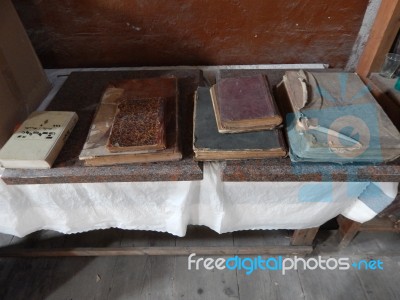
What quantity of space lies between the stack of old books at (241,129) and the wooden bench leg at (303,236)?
463 mm

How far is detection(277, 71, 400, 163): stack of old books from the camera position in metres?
0.65

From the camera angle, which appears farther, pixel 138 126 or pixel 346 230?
pixel 346 230

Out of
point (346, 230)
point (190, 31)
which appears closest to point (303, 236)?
point (346, 230)

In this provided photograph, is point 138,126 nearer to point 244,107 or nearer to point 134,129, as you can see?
point 134,129

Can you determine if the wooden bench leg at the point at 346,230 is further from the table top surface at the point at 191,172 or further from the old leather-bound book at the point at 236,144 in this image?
the old leather-bound book at the point at 236,144

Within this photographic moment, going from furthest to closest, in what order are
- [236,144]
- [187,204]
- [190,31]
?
[190,31]
[187,204]
[236,144]

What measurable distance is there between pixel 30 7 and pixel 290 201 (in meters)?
1.07

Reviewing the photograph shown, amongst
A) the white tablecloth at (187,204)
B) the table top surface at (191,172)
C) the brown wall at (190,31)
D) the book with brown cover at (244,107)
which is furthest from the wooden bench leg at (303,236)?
the brown wall at (190,31)

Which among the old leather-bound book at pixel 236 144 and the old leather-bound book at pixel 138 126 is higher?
the old leather-bound book at pixel 138 126

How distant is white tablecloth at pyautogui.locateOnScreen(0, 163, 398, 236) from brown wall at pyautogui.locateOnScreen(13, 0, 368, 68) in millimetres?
537

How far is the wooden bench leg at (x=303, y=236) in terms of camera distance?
100 cm

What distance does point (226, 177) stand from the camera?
693 mm

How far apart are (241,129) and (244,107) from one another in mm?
58

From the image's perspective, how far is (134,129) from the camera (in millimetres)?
689
